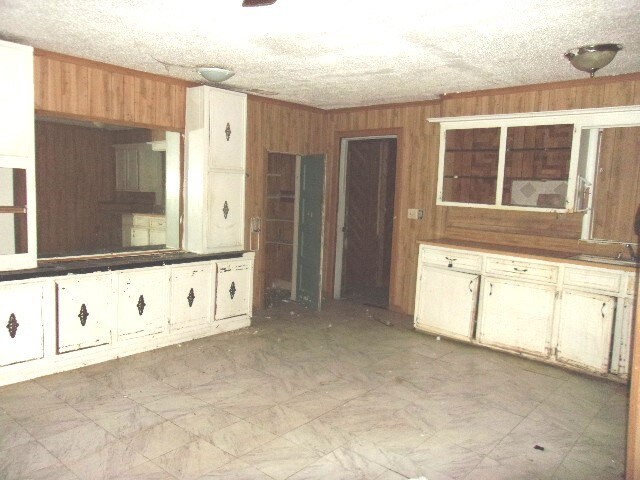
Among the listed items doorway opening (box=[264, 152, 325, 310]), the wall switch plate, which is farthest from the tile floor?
the wall switch plate

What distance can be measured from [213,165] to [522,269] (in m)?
3.16

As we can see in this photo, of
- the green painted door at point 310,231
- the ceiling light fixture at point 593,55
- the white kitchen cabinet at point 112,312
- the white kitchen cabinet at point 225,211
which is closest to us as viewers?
the ceiling light fixture at point 593,55

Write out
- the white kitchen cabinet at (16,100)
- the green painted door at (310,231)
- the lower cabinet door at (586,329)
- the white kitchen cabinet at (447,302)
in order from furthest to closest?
the green painted door at (310,231)
the white kitchen cabinet at (447,302)
the lower cabinet door at (586,329)
the white kitchen cabinet at (16,100)

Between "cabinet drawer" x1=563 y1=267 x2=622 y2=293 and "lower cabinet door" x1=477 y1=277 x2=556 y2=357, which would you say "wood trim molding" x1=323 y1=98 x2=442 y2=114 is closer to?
"lower cabinet door" x1=477 y1=277 x2=556 y2=357

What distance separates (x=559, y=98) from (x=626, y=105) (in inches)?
23.5

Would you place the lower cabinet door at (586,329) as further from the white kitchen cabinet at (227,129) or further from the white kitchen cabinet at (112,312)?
the white kitchen cabinet at (227,129)

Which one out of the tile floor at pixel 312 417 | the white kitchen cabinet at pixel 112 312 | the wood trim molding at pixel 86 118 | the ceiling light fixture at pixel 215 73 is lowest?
the tile floor at pixel 312 417

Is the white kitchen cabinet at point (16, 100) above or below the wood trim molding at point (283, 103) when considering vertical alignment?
below

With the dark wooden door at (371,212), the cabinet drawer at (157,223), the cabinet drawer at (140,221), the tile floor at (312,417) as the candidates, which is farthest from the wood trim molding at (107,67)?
the dark wooden door at (371,212)

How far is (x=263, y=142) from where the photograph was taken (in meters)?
5.74

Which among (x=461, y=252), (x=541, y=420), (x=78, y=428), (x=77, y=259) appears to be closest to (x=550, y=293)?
(x=461, y=252)

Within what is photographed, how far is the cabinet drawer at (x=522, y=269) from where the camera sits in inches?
163

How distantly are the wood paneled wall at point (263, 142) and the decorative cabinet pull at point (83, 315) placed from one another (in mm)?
2174

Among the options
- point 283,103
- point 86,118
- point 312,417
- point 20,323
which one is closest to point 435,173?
point 283,103
